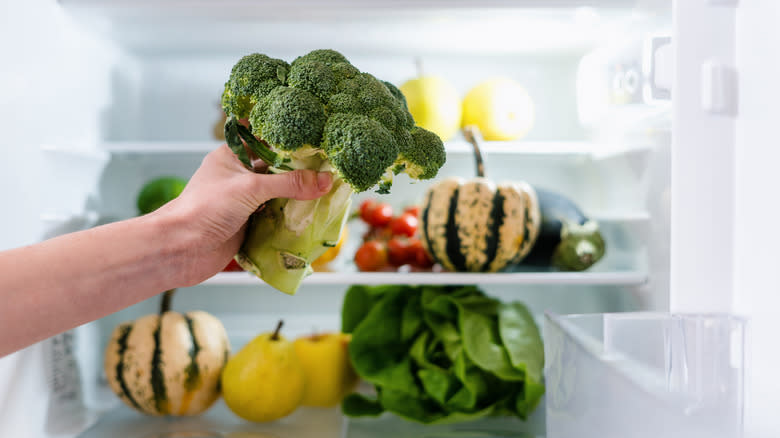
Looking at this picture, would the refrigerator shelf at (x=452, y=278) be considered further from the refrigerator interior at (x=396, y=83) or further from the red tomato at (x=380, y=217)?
the red tomato at (x=380, y=217)

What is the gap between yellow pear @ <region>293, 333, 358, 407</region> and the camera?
1229 mm

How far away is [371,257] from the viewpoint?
1.23 m

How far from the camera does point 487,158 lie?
4.84ft

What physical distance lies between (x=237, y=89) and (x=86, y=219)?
878 millimetres

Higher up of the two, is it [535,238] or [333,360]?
[535,238]

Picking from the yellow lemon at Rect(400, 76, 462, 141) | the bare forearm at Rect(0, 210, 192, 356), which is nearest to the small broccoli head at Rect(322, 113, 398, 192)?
the bare forearm at Rect(0, 210, 192, 356)

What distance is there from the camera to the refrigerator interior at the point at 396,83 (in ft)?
3.59

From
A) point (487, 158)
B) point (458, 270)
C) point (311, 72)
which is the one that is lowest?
point (458, 270)

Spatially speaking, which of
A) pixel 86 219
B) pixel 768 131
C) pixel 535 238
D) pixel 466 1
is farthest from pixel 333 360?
pixel 768 131

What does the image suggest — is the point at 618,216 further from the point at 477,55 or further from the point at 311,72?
the point at 311,72

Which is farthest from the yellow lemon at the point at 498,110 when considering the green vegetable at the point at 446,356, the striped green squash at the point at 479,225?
the green vegetable at the point at 446,356

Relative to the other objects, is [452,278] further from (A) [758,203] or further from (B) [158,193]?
(B) [158,193]

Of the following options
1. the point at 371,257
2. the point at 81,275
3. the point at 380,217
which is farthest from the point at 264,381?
the point at 81,275

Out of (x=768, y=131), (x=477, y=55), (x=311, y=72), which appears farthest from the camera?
(x=477, y=55)
